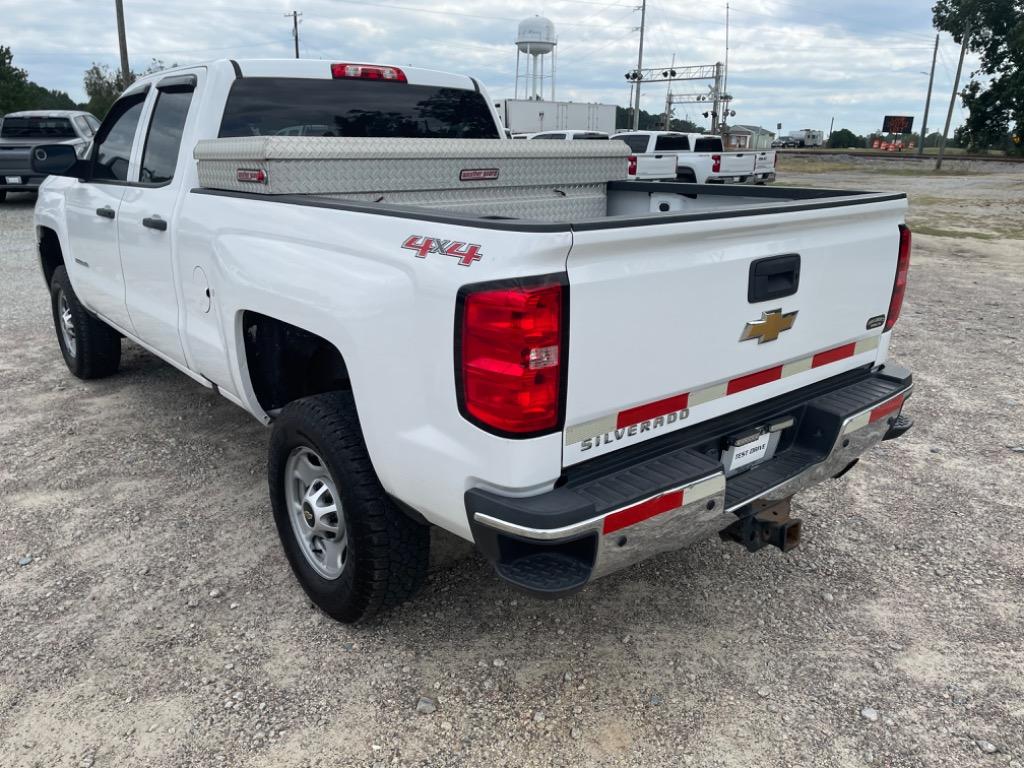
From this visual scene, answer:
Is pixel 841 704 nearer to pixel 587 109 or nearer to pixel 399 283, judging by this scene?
pixel 399 283

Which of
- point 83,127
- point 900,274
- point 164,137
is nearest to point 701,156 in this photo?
point 83,127

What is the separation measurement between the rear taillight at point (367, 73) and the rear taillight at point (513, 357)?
2.62 metres

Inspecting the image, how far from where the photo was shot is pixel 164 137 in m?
4.09

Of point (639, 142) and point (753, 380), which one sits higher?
point (639, 142)

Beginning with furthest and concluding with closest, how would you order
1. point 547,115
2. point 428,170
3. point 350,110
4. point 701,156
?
point 547,115, point 701,156, point 350,110, point 428,170

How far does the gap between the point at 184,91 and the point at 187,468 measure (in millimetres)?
1946

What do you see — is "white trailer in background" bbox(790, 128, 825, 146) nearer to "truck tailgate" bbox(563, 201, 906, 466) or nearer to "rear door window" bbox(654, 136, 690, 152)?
"rear door window" bbox(654, 136, 690, 152)

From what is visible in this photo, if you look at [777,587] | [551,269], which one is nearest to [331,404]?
[551,269]

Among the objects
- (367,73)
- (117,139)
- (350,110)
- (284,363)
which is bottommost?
(284,363)

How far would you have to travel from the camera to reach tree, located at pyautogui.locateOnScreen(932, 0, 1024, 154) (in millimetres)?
44875

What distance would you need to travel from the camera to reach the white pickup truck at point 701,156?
19.8 metres

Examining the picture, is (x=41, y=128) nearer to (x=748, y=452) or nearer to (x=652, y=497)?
(x=748, y=452)

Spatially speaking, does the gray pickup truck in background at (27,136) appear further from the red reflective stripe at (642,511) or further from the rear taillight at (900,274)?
the red reflective stripe at (642,511)

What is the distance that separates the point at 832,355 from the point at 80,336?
481 cm
